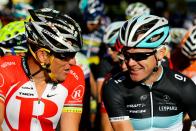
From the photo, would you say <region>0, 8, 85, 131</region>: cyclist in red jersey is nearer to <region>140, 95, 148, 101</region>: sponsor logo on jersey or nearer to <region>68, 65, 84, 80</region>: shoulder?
<region>68, 65, 84, 80</region>: shoulder

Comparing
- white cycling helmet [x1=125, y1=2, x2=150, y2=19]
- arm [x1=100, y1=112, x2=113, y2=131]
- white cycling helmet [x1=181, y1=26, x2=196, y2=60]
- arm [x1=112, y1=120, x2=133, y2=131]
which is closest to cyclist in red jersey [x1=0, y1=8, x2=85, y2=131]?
arm [x1=112, y1=120, x2=133, y2=131]

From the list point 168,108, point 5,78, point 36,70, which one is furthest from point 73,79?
point 168,108

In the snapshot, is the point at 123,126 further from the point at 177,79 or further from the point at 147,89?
the point at 177,79

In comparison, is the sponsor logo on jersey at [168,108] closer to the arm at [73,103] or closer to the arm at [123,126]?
the arm at [123,126]

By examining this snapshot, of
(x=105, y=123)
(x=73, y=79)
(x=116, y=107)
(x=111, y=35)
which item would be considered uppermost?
(x=73, y=79)

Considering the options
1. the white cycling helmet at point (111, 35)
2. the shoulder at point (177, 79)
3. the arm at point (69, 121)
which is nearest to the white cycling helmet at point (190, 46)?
the white cycling helmet at point (111, 35)

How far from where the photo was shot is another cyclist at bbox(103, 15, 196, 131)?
4.80 m

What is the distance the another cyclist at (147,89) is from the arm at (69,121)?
35 centimetres

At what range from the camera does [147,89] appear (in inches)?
195

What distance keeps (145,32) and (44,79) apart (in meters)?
1.05

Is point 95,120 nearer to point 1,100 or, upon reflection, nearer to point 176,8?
point 1,100

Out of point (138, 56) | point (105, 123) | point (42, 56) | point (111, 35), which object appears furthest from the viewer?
point (111, 35)

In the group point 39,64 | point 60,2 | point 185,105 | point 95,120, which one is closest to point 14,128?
point 39,64

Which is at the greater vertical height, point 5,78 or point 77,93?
point 5,78
